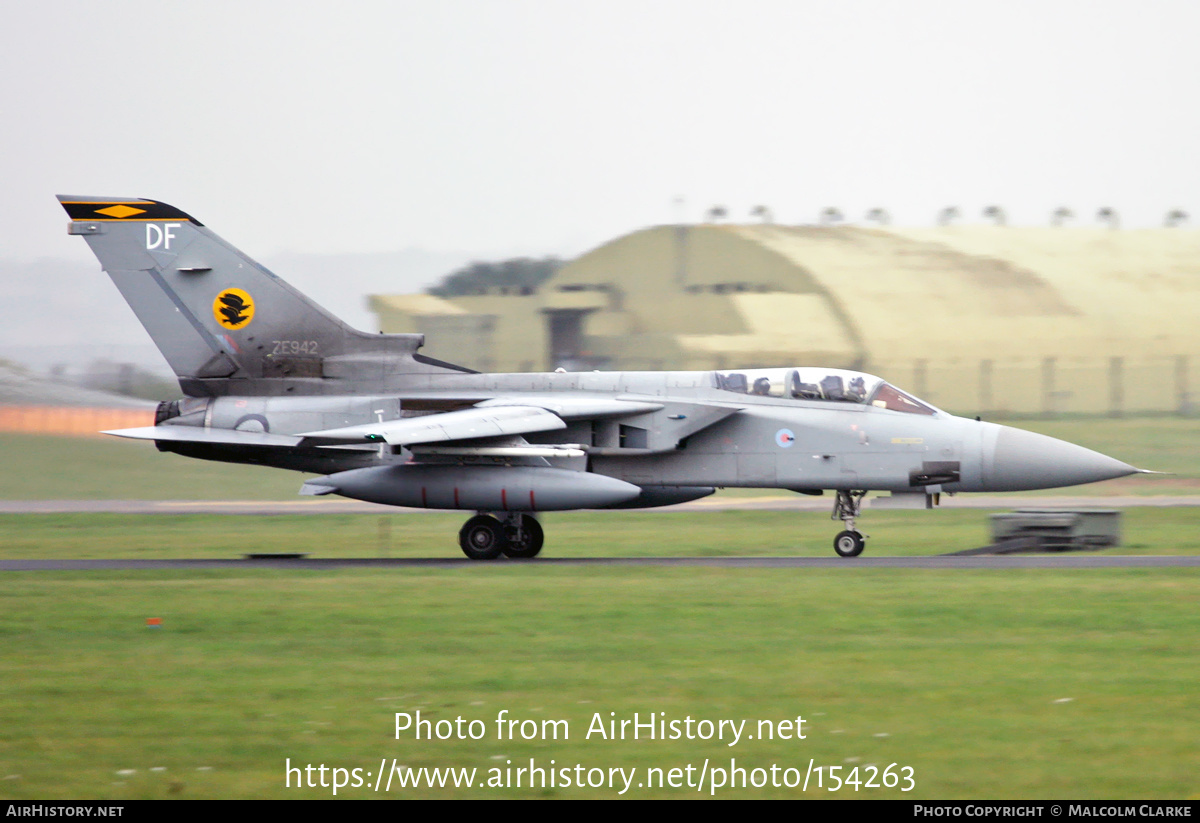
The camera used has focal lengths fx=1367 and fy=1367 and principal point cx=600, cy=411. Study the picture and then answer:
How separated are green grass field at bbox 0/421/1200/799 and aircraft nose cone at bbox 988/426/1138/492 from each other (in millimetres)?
1901

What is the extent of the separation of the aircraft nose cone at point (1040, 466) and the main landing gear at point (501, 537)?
6514 mm

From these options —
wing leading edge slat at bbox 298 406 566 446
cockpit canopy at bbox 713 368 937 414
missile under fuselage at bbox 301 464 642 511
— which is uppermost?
cockpit canopy at bbox 713 368 937 414

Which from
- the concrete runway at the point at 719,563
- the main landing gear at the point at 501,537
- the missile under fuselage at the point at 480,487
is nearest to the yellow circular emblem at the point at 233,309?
the missile under fuselage at the point at 480,487

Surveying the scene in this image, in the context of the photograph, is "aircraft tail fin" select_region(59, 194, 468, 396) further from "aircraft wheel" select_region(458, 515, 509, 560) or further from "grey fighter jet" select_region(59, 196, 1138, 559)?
"aircraft wheel" select_region(458, 515, 509, 560)

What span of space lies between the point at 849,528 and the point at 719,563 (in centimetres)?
224

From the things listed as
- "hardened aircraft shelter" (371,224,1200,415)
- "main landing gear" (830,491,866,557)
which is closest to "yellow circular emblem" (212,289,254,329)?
"main landing gear" (830,491,866,557)

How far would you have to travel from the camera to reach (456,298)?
50250 millimetres

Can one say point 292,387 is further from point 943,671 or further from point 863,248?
point 863,248

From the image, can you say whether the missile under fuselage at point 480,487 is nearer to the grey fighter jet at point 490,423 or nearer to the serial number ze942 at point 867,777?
the grey fighter jet at point 490,423

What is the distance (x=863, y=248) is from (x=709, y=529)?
1234 inches

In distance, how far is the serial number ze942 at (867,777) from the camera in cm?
765

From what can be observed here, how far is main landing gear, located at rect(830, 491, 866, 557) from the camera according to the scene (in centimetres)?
1916

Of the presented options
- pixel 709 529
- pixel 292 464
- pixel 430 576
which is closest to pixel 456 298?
pixel 709 529

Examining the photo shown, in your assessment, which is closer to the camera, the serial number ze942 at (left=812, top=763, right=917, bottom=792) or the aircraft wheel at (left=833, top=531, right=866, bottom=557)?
the serial number ze942 at (left=812, top=763, right=917, bottom=792)
